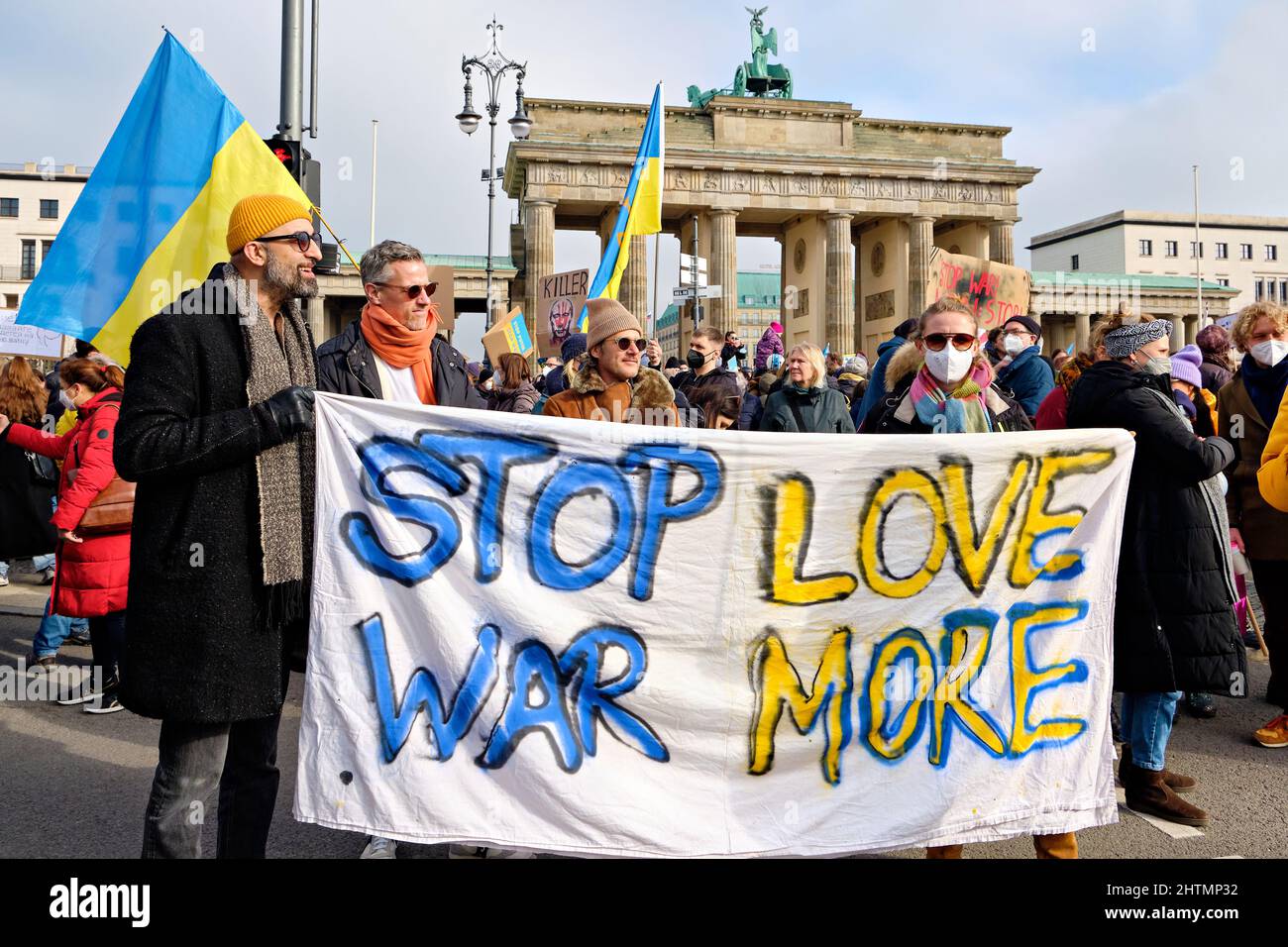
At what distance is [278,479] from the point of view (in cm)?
280

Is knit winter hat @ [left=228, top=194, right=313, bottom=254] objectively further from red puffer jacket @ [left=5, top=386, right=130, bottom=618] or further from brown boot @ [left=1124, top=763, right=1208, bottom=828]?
brown boot @ [left=1124, top=763, right=1208, bottom=828]

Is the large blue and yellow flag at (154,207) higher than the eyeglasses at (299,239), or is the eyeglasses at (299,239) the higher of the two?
the large blue and yellow flag at (154,207)

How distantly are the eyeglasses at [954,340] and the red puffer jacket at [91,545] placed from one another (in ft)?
13.5

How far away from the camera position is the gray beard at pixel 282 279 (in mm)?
2932

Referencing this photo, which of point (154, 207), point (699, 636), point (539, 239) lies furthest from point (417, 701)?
point (539, 239)

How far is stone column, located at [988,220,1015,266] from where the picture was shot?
168 ft

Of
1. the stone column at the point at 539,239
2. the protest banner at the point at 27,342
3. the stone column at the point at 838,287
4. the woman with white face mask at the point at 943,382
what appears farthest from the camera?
the stone column at the point at 838,287

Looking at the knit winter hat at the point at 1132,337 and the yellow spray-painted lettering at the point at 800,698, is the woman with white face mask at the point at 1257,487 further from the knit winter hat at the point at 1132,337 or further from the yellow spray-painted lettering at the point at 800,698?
the yellow spray-painted lettering at the point at 800,698

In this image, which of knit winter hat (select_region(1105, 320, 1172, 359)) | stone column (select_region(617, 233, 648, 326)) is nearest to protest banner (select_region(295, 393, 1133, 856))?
knit winter hat (select_region(1105, 320, 1172, 359))

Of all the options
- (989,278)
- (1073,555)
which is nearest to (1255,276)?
(989,278)

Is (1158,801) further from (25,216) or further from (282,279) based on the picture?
(25,216)

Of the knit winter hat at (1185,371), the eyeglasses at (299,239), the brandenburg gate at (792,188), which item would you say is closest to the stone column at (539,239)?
the brandenburg gate at (792,188)
